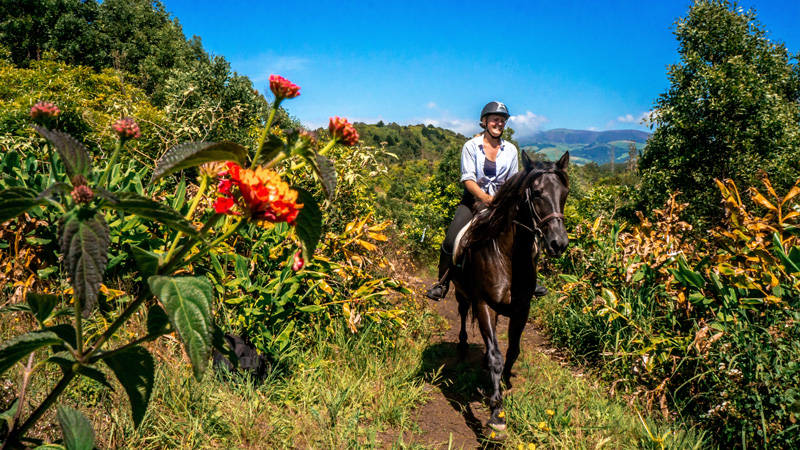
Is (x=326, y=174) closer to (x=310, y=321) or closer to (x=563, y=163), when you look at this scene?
(x=563, y=163)

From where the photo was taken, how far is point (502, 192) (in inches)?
153

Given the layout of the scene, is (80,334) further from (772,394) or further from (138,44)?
(138,44)

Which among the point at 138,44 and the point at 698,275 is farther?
the point at 138,44

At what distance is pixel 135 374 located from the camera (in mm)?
843

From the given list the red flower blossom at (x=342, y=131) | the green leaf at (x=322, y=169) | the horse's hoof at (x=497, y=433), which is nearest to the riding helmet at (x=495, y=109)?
the horse's hoof at (x=497, y=433)

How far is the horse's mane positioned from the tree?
15.7 feet

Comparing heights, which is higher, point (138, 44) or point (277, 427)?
point (138, 44)

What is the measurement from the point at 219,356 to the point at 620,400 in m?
3.38

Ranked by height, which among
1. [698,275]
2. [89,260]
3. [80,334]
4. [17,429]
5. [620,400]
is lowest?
[620,400]

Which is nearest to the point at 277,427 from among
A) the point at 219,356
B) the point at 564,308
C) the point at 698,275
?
the point at 219,356

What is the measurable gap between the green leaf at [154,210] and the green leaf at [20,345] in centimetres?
26

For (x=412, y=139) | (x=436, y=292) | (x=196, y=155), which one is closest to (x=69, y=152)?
(x=196, y=155)

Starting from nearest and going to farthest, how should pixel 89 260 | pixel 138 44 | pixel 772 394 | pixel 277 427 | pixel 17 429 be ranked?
pixel 89 260
pixel 17 429
pixel 772 394
pixel 277 427
pixel 138 44

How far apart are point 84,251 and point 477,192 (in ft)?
13.8
